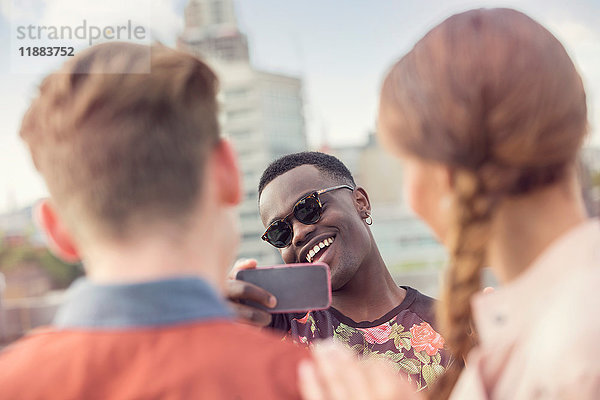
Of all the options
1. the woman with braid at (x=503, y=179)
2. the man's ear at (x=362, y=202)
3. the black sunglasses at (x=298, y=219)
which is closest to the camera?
the woman with braid at (x=503, y=179)

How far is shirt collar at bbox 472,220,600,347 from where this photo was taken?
1.10 meters

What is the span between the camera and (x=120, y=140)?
1.05 meters

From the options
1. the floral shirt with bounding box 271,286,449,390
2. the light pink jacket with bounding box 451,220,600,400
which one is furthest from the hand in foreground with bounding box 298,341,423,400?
the floral shirt with bounding box 271,286,449,390

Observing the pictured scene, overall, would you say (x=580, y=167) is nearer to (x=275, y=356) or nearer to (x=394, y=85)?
(x=394, y=85)

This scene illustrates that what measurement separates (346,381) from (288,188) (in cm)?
153

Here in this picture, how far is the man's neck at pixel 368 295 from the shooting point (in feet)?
7.59

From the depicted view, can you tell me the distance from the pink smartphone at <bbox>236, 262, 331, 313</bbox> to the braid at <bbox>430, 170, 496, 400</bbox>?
1.60 ft

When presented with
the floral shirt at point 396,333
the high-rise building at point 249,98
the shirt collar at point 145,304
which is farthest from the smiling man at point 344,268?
the high-rise building at point 249,98

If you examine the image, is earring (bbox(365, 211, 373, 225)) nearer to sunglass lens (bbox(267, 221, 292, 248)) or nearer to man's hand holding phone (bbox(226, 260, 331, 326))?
sunglass lens (bbox(267, 221, 292, 248))

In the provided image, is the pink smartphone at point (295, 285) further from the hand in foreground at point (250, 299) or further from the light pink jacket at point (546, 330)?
the light pink jacket at point (546, 330)

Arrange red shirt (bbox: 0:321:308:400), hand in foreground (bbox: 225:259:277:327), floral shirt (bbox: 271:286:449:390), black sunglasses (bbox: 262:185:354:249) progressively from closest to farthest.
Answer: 1. red shirt (bbox: 0:321:308:400)
2. hand in foreground (bbox: 225:259:277:327)
3. floral shirt (bbox: 271:286:449:390)
4. black sunglasses (bbox: 262:185:354:249)

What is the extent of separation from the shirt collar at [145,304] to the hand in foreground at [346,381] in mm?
219

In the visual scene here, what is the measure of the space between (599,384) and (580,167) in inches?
21.3

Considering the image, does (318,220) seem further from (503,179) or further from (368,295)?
(503,179)
